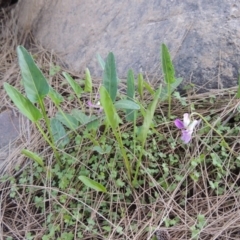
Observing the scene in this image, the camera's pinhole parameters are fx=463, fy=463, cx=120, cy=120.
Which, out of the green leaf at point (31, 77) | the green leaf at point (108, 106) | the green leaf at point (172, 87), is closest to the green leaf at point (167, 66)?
the green leaf at point (172, 87)

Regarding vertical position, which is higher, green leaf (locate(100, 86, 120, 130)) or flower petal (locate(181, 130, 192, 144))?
green leaf (locate(100, 86, 120, 130))

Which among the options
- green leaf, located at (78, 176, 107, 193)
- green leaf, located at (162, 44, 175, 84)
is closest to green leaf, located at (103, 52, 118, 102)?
green leaf, located at (162, 44, 175, 84)

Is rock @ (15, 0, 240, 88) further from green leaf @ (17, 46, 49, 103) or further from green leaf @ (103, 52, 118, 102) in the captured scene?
green leaf @ (17, 46, 49, 103)

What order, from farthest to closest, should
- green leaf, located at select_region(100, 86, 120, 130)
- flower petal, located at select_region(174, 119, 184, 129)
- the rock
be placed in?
the rock
flower petal, located at select_region(174, 119, 184, 129)
green leaf, located at select_region(100, 86, 120, 130)

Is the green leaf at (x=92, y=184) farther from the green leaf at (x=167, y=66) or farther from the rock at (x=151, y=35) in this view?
the rock at (x=151, y=35)

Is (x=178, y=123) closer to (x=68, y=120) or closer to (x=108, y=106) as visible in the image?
(x=108, y=106)

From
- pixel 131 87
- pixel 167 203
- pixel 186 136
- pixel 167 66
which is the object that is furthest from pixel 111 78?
pixel 167 203
